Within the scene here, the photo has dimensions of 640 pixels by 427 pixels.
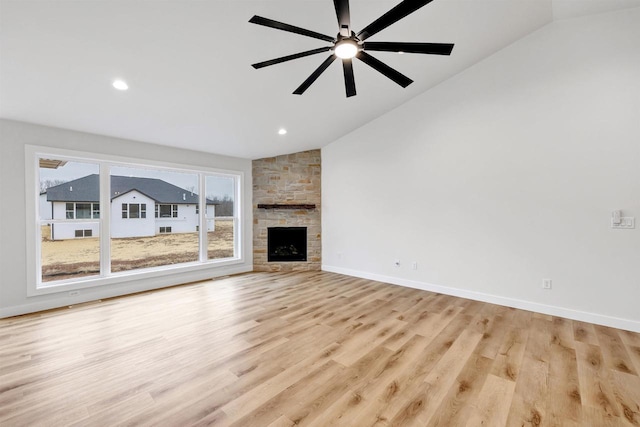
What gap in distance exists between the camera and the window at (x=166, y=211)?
16.3 ft

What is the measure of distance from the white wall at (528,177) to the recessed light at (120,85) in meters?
3.86

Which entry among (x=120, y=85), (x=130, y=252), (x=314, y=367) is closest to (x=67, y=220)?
(x=130, y=252)

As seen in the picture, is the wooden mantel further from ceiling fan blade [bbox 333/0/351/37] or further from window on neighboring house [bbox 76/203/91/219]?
ceiling fan blade [bbox 333/0/351/37]

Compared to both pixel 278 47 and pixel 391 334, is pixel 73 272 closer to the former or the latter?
pixel 278 47

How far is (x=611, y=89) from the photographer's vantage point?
3080 mm

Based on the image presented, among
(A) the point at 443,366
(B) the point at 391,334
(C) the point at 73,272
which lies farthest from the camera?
(C) the point at 73,272

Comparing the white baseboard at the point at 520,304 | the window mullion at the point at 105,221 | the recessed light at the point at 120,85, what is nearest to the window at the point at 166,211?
the window mullion at the point at 105,221

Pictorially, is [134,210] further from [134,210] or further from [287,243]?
[287,243]

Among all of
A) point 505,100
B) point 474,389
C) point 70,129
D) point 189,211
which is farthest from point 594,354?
point 70,129

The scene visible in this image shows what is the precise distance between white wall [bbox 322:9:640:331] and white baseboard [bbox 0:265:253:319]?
324cm

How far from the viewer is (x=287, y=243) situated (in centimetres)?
612

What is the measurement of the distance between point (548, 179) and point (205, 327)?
4546 mm

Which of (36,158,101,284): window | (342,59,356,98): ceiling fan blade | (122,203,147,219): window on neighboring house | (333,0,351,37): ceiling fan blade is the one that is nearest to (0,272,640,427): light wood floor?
(36,158,101,284): window

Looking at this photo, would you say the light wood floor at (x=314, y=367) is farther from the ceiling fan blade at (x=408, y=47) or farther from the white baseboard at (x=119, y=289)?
the ceiling fan blade at (x=408, y=47)
